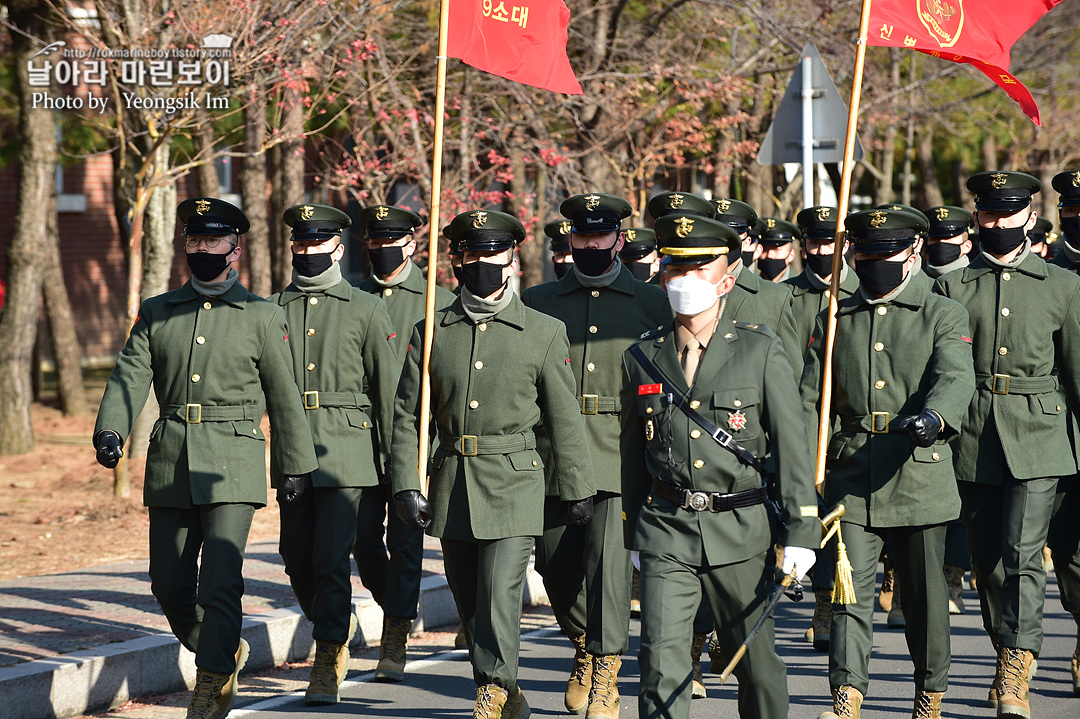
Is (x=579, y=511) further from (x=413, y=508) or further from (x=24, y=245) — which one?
(x=24, y=245)

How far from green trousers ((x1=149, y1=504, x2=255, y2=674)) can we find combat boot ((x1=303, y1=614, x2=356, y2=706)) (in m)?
0.66

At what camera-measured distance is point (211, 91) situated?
1158cm

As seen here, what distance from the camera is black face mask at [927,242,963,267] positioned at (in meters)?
8.96

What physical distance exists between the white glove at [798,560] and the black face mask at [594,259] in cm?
238

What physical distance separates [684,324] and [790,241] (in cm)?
494

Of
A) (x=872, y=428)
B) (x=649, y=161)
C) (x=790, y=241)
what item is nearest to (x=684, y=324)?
(x=872, y=428)

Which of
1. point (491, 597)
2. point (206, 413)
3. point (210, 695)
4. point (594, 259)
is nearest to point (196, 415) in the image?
point (206, 413)

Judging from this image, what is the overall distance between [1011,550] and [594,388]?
82.2 inches

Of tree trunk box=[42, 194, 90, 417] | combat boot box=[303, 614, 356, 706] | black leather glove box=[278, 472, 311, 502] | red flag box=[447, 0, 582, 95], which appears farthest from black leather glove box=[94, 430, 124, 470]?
tree trunk box=[42, 194, 90, 417]

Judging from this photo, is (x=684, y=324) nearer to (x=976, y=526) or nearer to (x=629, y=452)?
(x=629, y=452)

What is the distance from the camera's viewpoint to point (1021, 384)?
271 inches

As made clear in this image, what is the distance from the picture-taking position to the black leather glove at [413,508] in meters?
5.95

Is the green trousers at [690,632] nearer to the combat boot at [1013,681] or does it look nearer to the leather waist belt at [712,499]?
the leather waist belt at [712,499]

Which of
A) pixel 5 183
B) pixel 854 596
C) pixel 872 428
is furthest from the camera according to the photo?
pixel 5 183
